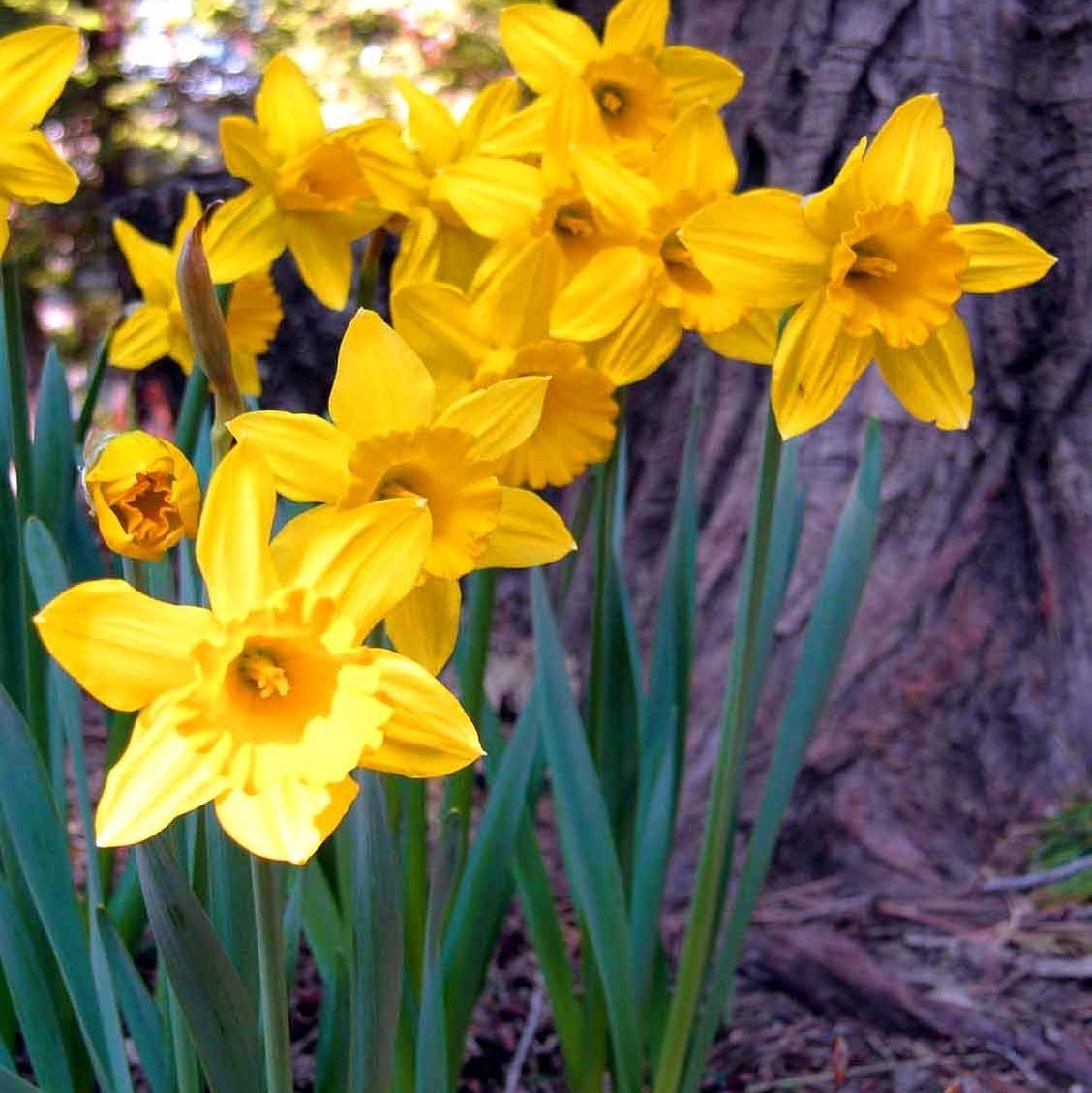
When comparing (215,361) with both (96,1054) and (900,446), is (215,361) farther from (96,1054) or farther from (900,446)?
(900,446)

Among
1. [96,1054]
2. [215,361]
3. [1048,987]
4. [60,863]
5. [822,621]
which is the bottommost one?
[1048,987]

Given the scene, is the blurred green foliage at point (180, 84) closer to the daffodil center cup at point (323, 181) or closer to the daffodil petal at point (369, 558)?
the daffodil center cup at point (323, 181)

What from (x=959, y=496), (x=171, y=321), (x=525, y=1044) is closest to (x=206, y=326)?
(x=171, y=321)

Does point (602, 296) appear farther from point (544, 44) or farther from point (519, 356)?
point (544, 44)

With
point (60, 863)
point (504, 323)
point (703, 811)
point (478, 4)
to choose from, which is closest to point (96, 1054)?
point (60, 863)

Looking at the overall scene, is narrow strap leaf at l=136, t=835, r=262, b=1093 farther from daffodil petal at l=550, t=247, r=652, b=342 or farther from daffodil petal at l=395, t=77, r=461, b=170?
daffodil petal at l=395, t=77, r=461, b=170

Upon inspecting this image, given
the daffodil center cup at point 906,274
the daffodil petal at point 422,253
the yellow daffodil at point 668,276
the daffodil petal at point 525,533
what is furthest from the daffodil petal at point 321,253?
the daffodil center cup at point 906,274
